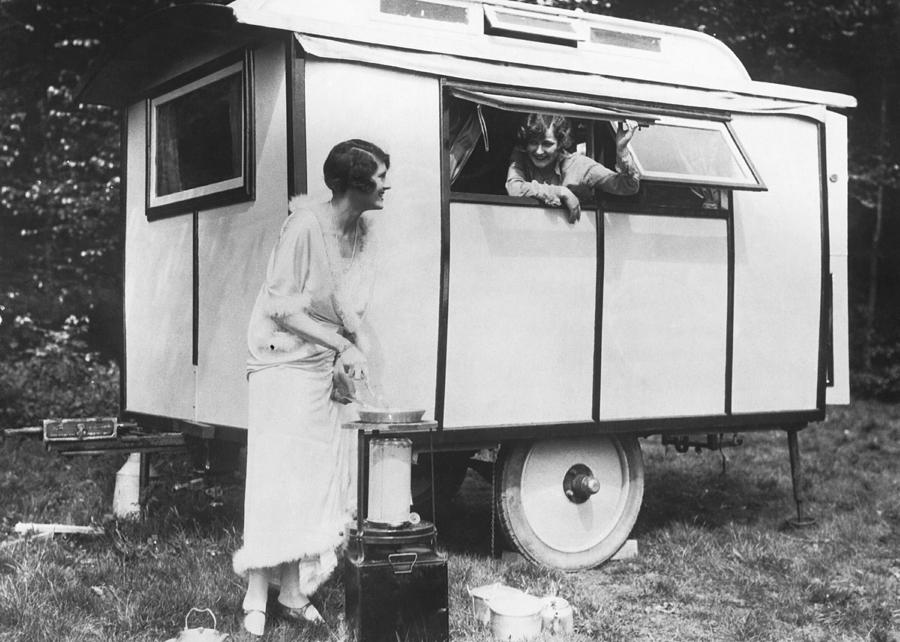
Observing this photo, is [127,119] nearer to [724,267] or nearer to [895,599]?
[724,267]

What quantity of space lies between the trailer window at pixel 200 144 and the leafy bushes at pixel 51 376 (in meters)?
4.25

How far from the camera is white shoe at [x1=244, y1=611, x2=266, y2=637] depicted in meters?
4.47

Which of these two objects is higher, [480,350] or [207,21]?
[207,21]

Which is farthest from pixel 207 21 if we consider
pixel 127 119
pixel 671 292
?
pixel 671 292

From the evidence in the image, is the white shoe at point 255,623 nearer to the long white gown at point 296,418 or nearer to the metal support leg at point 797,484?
the long white gown at point 296,418

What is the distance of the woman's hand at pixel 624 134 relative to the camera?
599 cm

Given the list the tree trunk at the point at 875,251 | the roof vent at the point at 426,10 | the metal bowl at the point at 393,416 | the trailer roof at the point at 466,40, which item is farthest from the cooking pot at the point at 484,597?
the tree trunk at the point at 875,251

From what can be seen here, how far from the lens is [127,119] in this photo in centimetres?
702

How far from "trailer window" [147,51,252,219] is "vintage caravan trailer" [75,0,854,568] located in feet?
0.06

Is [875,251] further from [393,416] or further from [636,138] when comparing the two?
[393,416]

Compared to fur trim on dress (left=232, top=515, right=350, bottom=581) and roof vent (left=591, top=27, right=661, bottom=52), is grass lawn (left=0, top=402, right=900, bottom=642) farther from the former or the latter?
roof vent (left=591, top=27, right=661, bottom=52)

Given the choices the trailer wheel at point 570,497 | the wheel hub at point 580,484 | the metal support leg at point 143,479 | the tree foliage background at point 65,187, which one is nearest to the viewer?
the trailer wheel at point 570,497

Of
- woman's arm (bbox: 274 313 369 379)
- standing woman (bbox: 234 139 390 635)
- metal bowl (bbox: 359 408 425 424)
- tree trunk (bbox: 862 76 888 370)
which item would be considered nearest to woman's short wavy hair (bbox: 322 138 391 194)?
standing woman (bbox: 234 139 390 635)

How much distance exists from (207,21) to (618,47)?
2730 mm
